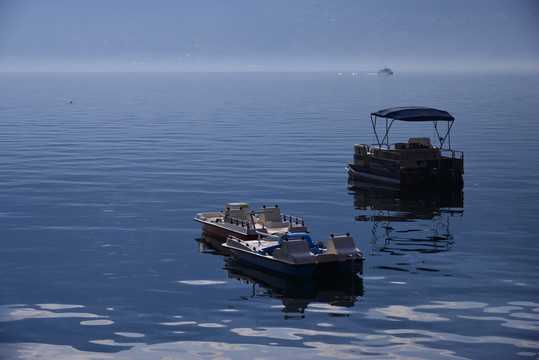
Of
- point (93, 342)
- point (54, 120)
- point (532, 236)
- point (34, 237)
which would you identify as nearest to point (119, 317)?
point (93, 342)

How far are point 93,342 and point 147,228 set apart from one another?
16679 millimetres

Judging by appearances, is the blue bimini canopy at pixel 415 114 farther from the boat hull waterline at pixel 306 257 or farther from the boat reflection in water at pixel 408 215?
the boat hull waterline at pixel 306 257

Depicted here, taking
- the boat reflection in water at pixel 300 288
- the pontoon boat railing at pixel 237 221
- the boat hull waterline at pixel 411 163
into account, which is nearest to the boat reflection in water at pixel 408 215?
the boat hull waterline at pixel 411 163

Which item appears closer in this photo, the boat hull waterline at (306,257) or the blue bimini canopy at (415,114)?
the boat hull waterline at (306,257)

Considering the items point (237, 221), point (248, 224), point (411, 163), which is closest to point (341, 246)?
point (248, 224)

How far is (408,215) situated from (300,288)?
1669 cm

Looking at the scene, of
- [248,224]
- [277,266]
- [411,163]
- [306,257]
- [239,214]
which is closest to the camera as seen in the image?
[306,257]

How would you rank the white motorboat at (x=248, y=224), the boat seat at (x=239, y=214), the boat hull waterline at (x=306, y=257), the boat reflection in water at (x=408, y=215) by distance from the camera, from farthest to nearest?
the boat seat at (x=239, y=214)
the boat reflection in water at (x=408, y=215)
the white motorboat at (x=248, y=224)
the boat hull waterline at (x=306, y=257)

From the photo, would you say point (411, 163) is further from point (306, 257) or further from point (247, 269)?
point (306, 257)

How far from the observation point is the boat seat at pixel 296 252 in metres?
29.6

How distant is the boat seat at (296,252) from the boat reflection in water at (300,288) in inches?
32.9

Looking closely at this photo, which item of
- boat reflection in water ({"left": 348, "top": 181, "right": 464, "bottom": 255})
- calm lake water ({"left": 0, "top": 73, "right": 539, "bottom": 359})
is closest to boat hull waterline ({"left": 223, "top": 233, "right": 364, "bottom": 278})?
calm lake water ({"left": 0, "top": 73, "right": 539, "bottom": 359})

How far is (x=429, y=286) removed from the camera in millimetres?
29016

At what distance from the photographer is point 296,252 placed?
29.9 meters
